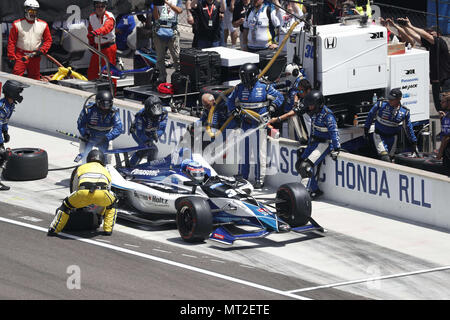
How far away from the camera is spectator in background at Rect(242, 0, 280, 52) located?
22.5 meters

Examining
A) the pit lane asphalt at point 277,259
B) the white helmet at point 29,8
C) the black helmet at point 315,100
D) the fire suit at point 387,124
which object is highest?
the white helmet at point 29,8

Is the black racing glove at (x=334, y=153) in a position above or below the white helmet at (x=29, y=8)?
below

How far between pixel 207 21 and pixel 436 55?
5.36 meters

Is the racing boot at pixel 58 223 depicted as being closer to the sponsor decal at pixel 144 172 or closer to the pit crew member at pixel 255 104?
the sponsor decal at pixel 144 172

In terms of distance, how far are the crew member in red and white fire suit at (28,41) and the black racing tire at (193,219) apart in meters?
9.05

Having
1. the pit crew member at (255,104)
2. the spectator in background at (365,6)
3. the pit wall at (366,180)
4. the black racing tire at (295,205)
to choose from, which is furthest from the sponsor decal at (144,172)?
the spectator in background at (365,6)

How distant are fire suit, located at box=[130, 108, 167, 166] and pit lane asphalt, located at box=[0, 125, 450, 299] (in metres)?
1.64

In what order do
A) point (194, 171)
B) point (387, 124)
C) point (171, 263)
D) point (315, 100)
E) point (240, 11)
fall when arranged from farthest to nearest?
point (240, 11) → point (387, 124) → point (315, 100) → point (194, 171) → point (171, 263)

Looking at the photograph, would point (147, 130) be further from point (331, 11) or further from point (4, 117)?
point (331, 11)

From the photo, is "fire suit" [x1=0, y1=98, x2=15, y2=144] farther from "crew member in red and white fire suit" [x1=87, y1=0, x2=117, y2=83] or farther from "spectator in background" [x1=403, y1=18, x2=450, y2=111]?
"spectator in background" [x1=403, y1=18, x2=450, y2=111]

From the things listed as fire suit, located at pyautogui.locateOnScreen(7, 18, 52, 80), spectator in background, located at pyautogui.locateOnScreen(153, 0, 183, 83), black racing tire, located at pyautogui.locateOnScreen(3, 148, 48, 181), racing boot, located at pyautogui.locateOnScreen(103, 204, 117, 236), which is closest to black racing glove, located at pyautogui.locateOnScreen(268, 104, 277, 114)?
racing boot, located at pyautogui.locateOnScreen(103, 204, 117, 236)

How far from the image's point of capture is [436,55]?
68.6ft

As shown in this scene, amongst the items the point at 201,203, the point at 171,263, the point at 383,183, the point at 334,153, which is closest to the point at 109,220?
the point at 201,203

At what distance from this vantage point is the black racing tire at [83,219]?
14773mm
